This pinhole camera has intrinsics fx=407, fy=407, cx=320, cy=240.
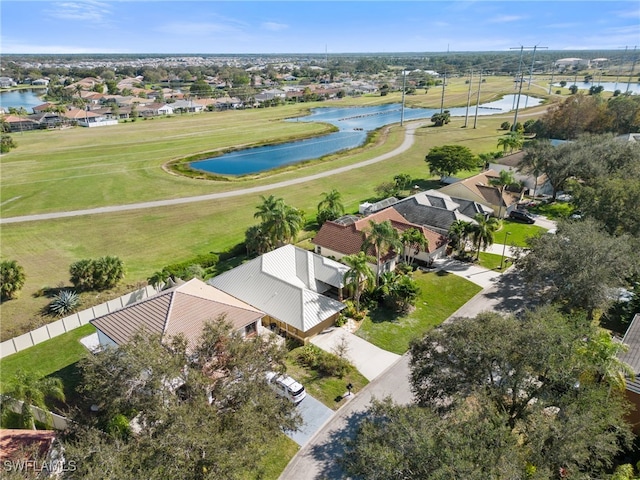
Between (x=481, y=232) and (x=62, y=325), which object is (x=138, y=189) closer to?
(x=62, y=325)

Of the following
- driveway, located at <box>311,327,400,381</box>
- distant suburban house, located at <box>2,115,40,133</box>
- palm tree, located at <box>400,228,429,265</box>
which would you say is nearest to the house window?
driveway, located at <box>311,327,400,381</box>

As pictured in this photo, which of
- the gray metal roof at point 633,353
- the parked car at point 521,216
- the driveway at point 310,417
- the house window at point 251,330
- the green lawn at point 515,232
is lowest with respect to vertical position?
the driveway at point 310,417

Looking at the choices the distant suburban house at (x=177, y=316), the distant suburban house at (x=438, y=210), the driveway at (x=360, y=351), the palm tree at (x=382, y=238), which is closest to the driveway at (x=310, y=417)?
the driveway at (x=360, y=351)

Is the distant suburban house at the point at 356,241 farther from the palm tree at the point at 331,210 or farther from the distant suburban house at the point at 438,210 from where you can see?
the palm tree at the point at 331,210

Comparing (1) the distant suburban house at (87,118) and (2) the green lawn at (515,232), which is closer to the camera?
(2) the green lawn at (515,232)

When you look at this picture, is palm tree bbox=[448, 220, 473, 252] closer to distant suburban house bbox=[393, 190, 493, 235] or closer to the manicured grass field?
distant suburban house bbox=[393, 190, 493, 235]

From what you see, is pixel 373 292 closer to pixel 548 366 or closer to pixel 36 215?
pixel 548 366

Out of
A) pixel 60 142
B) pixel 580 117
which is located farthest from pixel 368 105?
pixel 60 142

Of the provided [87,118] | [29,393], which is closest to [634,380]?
[29,393]
